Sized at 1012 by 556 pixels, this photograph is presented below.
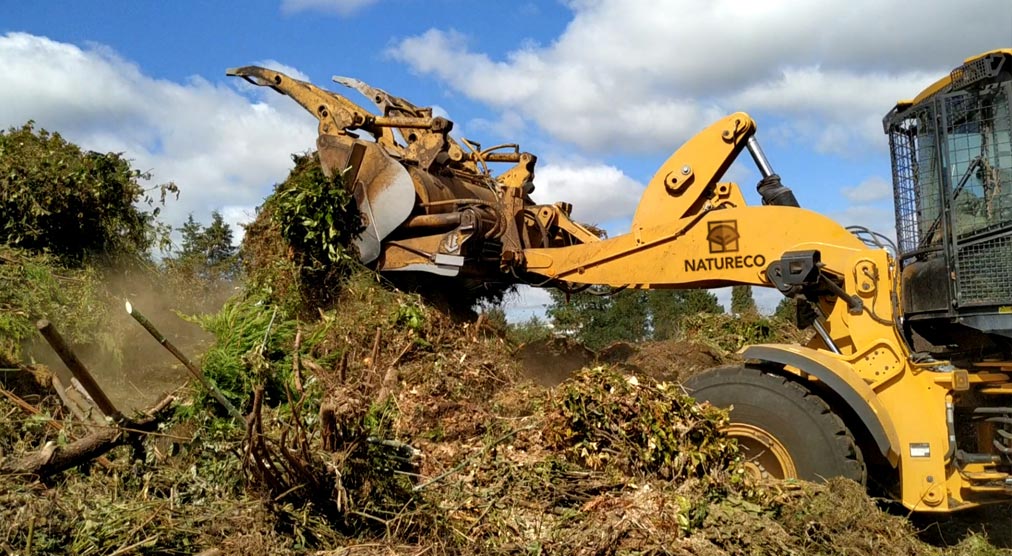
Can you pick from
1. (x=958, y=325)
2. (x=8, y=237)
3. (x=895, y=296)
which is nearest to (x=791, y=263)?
(x=895, y=296)

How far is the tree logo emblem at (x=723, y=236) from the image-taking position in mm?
6492

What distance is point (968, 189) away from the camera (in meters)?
5.41

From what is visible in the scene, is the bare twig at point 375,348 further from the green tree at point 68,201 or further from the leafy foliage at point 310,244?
the green tree at point 68,201

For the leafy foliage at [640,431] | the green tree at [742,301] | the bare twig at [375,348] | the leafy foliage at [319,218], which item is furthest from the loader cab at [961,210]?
the green tree at [742,301]

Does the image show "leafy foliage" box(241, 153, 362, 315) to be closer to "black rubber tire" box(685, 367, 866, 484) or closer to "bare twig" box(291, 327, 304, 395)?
"bare twig" box(291, 327, 304, 395)

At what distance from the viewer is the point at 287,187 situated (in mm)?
8422

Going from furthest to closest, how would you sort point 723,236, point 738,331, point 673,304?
point 673,304, point 738,331, point 723,236

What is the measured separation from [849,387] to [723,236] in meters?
1.54

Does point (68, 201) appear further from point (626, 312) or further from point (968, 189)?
point (626, 312)

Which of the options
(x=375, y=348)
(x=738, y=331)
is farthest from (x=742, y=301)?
(x=375, y=348)

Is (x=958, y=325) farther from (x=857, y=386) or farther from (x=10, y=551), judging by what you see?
(x=10, y=551)

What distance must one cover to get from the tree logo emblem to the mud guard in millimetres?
969

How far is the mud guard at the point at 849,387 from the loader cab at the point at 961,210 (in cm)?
60

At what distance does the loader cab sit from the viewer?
5.24 meters
